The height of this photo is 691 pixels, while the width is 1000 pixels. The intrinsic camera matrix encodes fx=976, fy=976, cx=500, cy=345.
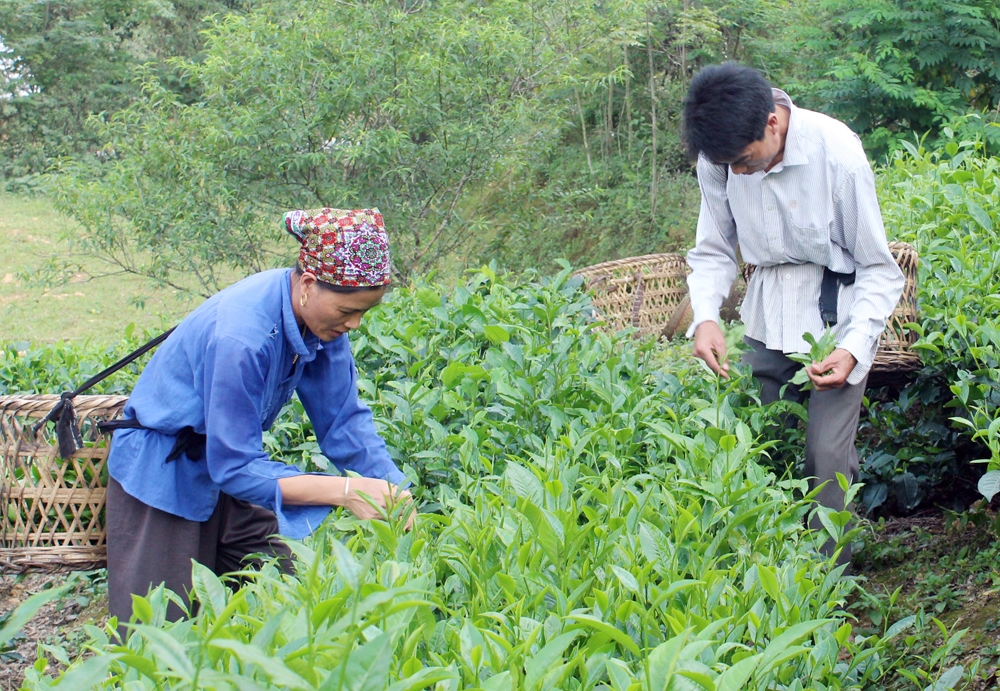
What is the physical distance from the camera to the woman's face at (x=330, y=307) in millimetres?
2330

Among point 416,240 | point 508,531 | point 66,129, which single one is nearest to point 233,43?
point 416,240

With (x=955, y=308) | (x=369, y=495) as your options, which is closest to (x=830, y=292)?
(x=955, y=308)

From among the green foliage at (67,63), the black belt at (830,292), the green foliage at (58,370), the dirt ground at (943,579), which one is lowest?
the dirt ground at (943,579)

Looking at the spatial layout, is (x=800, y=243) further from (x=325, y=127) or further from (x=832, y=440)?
(x=325, y=127)

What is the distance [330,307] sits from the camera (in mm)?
2348

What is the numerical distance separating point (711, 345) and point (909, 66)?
6.54 m

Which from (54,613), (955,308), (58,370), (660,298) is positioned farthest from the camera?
(660,298)

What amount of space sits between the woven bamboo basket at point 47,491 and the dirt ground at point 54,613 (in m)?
0.84

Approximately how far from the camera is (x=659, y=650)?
1.31m

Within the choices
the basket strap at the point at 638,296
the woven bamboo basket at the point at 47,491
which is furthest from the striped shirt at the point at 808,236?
the woven bamboo basket at the point at 47,491

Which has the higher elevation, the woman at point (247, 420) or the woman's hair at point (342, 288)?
the woman's hair at point (342, 288)

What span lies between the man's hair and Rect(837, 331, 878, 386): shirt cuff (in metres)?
0.60

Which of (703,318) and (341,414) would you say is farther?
(703,318)

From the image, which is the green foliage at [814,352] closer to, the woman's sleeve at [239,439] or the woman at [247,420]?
the woman at [247,420]
